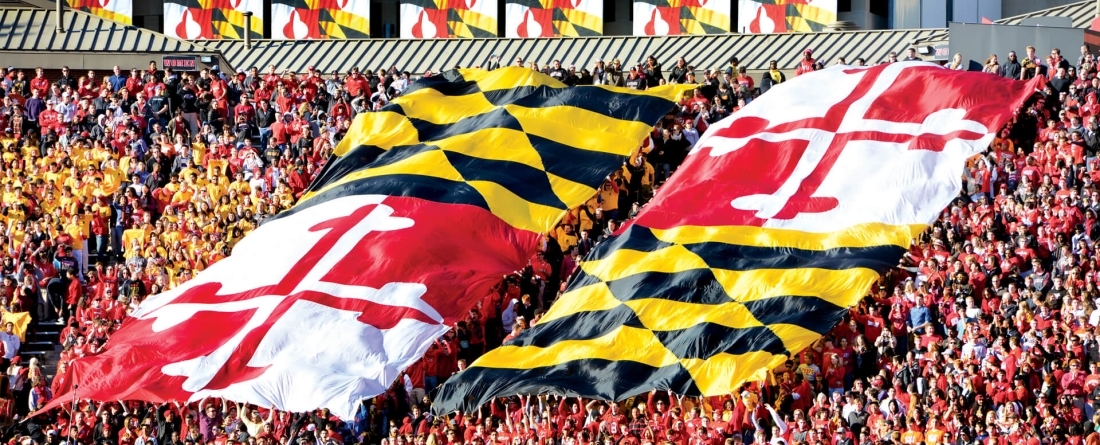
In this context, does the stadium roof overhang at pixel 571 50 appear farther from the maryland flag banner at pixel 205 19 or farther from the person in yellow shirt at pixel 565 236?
the person in yellow shirt at pixel 565 236

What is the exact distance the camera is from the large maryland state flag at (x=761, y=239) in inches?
1102

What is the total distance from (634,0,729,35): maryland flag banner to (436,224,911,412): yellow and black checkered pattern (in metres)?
17.4

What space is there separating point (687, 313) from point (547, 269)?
3782 millimetres

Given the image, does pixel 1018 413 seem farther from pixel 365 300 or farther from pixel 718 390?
pixel 365 300

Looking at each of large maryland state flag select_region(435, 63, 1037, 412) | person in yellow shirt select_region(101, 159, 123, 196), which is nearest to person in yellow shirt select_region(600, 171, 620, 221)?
large maryland state flag select_region(435, 63, 1037, 412)

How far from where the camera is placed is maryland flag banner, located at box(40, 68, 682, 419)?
1139 inches

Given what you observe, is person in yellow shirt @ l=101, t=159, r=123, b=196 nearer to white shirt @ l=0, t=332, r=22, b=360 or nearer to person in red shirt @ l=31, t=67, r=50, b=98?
person in red shirt @ l=31, t=67, r=50, b=98

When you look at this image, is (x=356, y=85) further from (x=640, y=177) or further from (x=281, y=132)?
(x=640, y=177)

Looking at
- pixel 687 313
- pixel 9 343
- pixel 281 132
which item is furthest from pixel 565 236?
pixel 9 343

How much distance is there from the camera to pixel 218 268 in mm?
31297

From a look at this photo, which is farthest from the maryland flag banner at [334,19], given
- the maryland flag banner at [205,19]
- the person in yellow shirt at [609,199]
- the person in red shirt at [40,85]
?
the person in yellow shirt at [609,199]

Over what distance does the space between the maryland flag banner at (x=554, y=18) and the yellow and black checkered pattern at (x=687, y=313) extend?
18567mm

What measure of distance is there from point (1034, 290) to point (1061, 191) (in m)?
2.36

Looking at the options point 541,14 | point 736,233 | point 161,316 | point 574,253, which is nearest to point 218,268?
point 161,316
